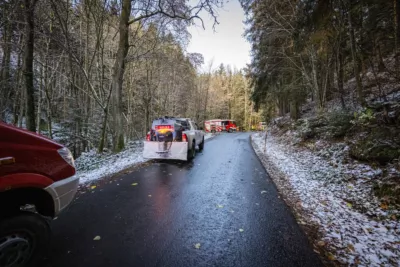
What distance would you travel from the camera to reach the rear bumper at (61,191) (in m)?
2.37

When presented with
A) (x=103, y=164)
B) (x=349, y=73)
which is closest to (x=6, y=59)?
(x=103, y=164)

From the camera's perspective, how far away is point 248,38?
52.0ft

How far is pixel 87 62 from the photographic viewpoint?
1062cm

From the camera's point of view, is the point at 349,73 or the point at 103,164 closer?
the point at 103,164

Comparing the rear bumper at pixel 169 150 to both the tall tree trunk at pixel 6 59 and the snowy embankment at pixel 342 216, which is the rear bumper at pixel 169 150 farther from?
the tall tree trunk at pixel 6 59

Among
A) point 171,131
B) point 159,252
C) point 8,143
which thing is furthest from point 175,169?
point 8,143

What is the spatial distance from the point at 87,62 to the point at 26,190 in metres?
10.3

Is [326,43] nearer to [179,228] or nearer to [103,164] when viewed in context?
[179,228]

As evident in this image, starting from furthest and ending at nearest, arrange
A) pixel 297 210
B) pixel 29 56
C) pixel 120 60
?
pixel 120 60 → pixel 29 56 → pixel 297 210

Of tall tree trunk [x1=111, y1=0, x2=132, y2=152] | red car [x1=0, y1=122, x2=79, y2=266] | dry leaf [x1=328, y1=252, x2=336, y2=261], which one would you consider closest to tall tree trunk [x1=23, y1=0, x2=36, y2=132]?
tall tree trunk [x1=111, y1=0, x2=132, y2=152]

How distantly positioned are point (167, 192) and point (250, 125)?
4991 centimetres

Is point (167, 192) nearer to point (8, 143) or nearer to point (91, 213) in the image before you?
point (91, 213)

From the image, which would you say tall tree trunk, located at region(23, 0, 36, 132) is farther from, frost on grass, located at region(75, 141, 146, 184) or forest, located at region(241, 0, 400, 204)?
forest, located at region(241, 0, 400, 204)

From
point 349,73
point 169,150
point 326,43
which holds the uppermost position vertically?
point 349,73
